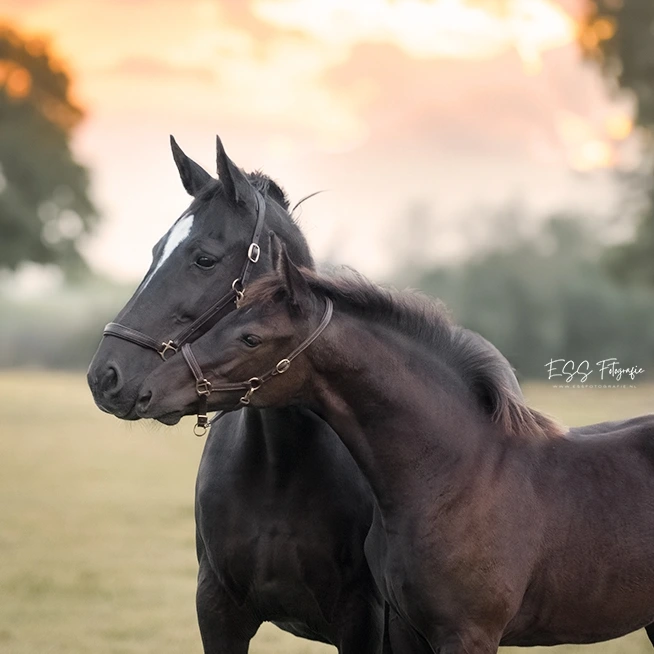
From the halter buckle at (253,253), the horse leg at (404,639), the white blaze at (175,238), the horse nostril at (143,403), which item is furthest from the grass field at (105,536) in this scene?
the horse leg at (404,639)

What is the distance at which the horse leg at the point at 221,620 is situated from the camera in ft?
12.6

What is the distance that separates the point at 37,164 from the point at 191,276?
32048 mm

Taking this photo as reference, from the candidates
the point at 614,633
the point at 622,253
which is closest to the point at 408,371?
the point at 614,633

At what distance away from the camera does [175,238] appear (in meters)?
3.46

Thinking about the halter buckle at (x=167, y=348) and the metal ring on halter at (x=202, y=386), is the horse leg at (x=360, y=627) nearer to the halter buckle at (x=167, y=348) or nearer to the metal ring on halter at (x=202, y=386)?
the metal ring on halter at (x=202, y=386)

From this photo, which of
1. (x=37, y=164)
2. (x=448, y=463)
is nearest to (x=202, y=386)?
(x=448, y=463)

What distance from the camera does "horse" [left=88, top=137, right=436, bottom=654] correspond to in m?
3.41

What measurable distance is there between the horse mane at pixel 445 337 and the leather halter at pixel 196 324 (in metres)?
0.25

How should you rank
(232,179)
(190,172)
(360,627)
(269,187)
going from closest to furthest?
(232,179), (360,627), (190,172), (269,187)

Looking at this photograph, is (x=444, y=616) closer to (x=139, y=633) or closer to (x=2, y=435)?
(x=139, y=633)

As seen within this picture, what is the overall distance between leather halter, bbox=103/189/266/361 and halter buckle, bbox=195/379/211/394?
0.16 meters

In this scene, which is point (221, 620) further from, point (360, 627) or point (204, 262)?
point (204, 262)

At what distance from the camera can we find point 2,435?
59.9 ft

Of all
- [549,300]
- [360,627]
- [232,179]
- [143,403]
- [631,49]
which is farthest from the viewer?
[631,49]
